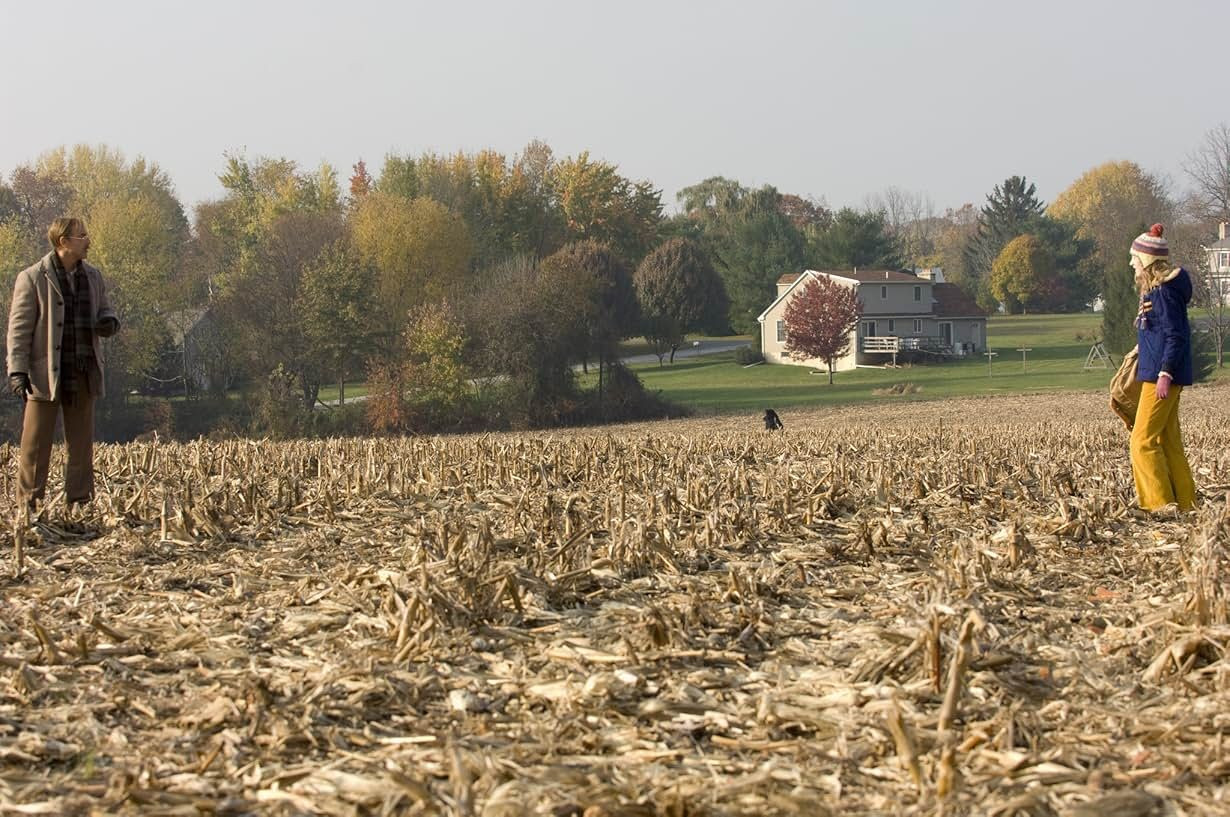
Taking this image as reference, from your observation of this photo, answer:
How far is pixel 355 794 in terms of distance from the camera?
3965 mm

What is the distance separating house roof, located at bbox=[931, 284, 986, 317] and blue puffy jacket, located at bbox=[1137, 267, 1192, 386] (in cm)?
7107

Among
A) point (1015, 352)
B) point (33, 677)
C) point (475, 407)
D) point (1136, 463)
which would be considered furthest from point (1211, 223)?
point (33, 677)

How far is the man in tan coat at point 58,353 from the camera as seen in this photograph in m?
9.02

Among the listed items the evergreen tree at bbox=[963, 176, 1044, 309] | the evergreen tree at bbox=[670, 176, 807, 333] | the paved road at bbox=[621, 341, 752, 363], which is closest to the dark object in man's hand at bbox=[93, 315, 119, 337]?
the paved road at bbox=[621, 341, 752, 363]

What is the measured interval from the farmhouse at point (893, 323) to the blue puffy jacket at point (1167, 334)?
64220 mm

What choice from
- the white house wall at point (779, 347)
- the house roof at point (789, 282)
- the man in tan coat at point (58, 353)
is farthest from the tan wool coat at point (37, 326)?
the house roof at point (789, 282)

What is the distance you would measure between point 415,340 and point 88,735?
43.8 metres

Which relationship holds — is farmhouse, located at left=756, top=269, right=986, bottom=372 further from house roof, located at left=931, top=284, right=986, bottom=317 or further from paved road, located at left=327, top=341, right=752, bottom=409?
paved road, located at left=327, top=341, right=752, bottom=409

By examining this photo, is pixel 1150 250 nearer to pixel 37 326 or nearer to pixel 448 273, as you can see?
pixel 37 326

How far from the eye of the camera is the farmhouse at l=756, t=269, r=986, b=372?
7444 cm

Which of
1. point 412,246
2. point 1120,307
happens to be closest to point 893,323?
point 1120,307

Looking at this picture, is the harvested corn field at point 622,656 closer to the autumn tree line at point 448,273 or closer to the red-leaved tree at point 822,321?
the autumn tree line at point 448,273

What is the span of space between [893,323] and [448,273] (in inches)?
1058

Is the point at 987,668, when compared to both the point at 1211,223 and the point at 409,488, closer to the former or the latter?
the point at 409,488
